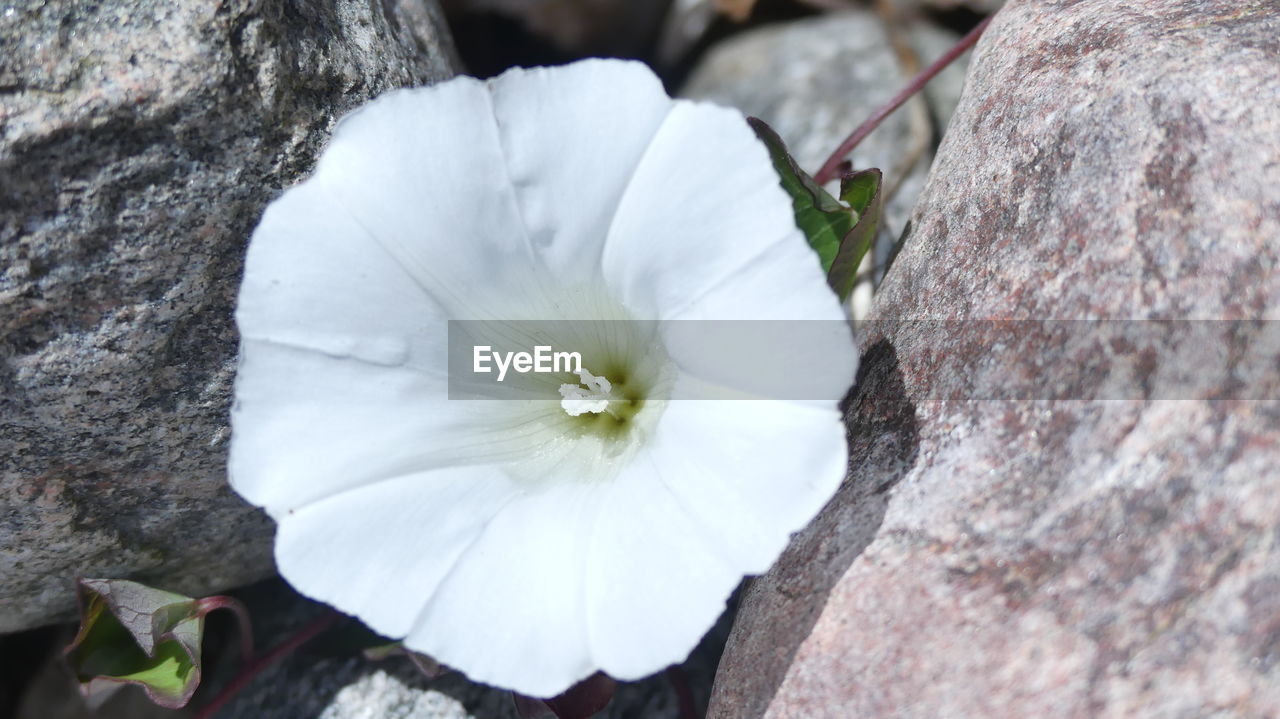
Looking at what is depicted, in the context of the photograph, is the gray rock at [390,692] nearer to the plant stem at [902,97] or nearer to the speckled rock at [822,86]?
the plant stem at [902,97]

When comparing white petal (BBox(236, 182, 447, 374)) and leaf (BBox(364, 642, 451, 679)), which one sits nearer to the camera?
white petal (BBox(236, 182, 447, 374))

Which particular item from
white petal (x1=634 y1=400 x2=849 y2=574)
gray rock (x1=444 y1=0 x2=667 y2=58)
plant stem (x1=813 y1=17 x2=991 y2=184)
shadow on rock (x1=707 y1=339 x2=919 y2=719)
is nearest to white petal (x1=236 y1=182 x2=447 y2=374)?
white petal (x1=634 y1=400 x2=849 y2=574)

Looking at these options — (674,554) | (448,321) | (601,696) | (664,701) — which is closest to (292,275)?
(448,321)

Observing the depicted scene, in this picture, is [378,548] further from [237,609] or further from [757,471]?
[237,609]

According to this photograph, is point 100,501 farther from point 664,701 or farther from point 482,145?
point 664,701

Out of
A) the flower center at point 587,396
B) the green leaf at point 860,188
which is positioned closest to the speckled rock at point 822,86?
the green leaf at point 860,188

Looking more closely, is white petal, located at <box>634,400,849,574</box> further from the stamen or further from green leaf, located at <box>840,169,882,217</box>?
green leaf, located at <box>840,169,882,217</box>
